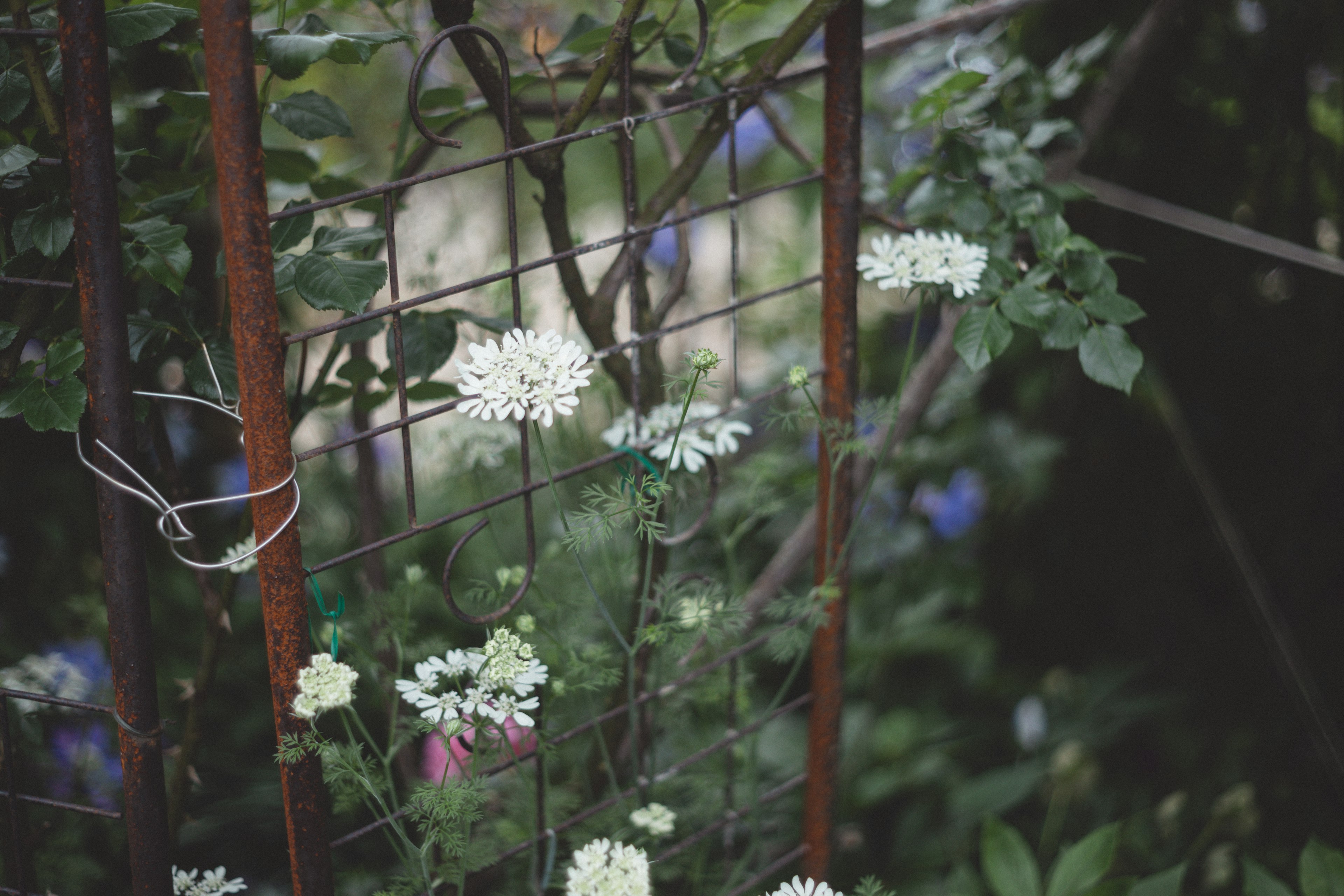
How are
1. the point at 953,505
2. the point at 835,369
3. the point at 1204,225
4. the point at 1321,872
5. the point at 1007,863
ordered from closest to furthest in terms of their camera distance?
1. the point at 835,369
2. the point at 1321,872
3. the point at 1007,863
4. the point at 1204,225
5. the point at 953,505

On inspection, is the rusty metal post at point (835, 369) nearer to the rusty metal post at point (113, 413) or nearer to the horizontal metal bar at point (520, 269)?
the horizontal metal bar at point (520, 269)

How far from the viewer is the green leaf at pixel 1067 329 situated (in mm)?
890

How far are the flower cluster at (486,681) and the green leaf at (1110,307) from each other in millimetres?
633

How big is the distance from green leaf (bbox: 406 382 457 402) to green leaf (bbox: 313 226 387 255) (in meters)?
0.16

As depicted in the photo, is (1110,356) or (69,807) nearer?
(69,807)

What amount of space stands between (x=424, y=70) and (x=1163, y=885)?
1.27 meters

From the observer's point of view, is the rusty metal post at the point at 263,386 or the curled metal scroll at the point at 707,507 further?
the curled metal scroll at the point at 707,507

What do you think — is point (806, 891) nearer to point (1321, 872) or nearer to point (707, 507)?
point (707, 507)

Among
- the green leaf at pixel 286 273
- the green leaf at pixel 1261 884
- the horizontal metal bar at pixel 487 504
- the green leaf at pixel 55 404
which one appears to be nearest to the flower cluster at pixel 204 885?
the horizontal metal bar at pixel 487 504

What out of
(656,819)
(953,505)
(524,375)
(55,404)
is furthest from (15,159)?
(953,505)

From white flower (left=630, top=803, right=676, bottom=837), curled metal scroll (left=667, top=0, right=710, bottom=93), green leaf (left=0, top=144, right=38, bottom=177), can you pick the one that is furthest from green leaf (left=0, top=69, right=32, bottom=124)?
white flower (left=630, top=803, right=676, bottom=837)

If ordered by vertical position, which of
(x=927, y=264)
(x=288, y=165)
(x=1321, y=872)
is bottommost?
(x=1321, y=872)

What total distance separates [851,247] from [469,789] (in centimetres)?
65

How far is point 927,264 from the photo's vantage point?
2.81 ft
